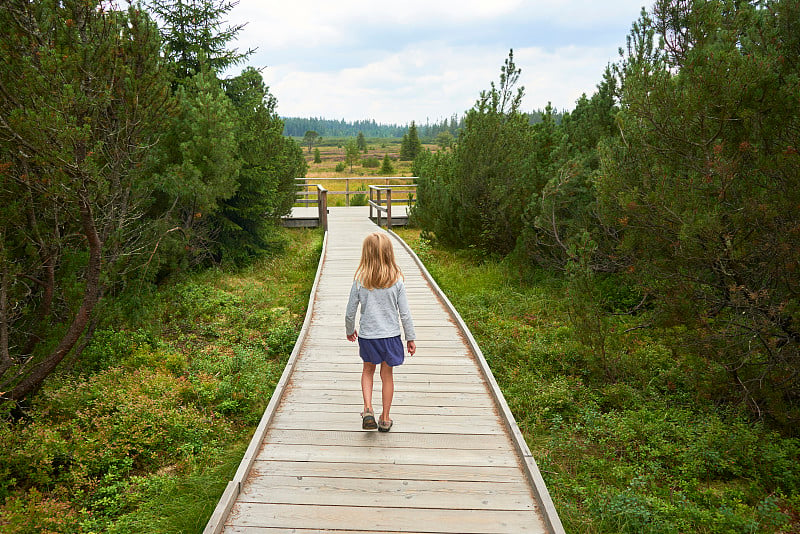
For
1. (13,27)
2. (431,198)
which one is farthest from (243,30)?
(13,27)

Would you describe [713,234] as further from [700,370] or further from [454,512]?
[454,512]

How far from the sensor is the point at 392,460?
13.0 ft

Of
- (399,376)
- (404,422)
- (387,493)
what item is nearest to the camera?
(387,493)

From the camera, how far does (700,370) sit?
5.52m

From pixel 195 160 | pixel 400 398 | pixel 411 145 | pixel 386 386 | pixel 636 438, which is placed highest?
pixel 411 145

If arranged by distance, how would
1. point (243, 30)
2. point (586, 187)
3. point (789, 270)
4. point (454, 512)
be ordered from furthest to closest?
point (243, 30) → point (586, 187) → point (789, 270) → point (454, 512)

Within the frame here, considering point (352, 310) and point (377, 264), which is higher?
point (377, 264)

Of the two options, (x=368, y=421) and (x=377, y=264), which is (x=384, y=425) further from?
(x=377, y=264)

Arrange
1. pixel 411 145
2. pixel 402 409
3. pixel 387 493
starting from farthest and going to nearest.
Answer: pixel 411 145 < pixel 402 409 < pixel 387 493

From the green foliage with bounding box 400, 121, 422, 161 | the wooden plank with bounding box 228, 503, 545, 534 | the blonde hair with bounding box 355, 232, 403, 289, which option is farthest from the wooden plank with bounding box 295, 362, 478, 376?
the green foliage with bounding box 400, 121, 422, 161

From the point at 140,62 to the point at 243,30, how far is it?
7.76 m

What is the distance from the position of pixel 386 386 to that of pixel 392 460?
0.60m

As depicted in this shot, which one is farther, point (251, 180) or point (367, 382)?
point (251, 180)

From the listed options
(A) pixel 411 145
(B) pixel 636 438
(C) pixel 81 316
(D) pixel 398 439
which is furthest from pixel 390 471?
(A) pixel 411 145
